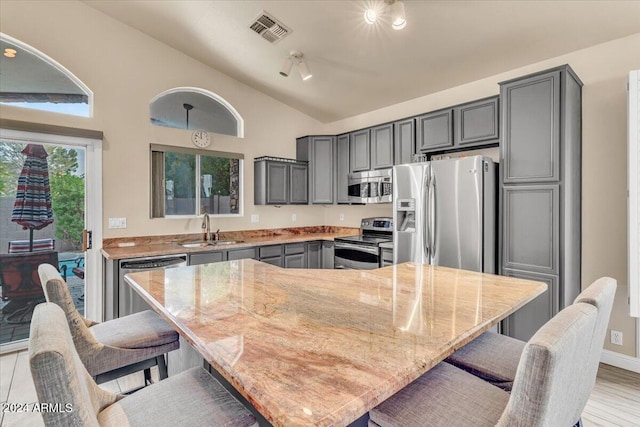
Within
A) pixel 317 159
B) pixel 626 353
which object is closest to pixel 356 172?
pixel 317 159

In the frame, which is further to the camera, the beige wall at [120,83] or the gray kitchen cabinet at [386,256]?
the gray kitchen cabinet at [386,256]

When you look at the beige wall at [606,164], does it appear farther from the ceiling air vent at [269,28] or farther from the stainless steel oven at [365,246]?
the ceiling air vent at [269,28]

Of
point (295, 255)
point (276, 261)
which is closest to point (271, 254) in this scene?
point (276, 261)

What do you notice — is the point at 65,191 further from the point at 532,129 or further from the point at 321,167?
the point at 532,129

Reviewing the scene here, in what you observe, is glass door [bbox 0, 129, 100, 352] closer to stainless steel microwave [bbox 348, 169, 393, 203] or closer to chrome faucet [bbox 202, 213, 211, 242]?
chrome faucet [bbox 202, 213, 211, 242]

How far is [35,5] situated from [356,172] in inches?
154

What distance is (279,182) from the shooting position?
15.4 ft

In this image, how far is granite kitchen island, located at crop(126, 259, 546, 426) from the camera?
28.8 inches

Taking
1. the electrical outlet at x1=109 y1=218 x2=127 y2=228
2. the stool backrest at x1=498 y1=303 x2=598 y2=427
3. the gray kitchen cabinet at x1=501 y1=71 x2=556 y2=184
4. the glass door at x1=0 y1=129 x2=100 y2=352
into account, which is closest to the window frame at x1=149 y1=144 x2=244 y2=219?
the electrical outlet at x1=109 y1=218 x2=127 y2=228

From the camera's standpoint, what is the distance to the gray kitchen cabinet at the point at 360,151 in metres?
4.44

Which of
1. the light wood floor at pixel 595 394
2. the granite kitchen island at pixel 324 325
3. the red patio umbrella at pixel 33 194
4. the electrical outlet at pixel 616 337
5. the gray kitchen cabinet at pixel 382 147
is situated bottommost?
the light wood floor at pixel 595 394

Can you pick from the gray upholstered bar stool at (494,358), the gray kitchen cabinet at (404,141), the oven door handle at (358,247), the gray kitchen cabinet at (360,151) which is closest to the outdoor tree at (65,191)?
the oven door handle at (358,247)

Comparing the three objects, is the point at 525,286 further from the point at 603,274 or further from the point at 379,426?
the point at 603,274

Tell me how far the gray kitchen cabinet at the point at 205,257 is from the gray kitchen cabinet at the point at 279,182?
1.16m
